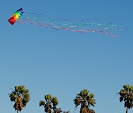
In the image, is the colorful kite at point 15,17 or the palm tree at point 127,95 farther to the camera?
the palm tree at point 127,95

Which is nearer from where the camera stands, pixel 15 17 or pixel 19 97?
pixel 15 17

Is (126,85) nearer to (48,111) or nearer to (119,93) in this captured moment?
(119,93)

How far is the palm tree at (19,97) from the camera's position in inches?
3310

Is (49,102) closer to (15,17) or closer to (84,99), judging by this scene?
(84,99)

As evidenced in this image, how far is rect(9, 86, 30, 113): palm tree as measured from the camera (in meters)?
84.1

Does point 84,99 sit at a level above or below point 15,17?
above

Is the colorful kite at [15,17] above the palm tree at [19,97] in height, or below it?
below

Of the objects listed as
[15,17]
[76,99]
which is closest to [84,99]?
[76,99]

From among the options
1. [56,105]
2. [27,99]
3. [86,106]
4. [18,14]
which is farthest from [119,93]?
[18,14]

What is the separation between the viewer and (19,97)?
282ft

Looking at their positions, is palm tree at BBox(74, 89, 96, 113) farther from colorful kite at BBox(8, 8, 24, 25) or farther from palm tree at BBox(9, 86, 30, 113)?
colorful kite at BBox(8, 8, 24, 25)

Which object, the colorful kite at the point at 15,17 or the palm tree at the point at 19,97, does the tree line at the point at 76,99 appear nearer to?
the palm tree at the point at 19,97

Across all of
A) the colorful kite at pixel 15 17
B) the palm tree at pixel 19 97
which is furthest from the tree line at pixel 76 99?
the colorful kite at pixel 15 17

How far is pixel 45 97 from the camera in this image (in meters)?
90.9
